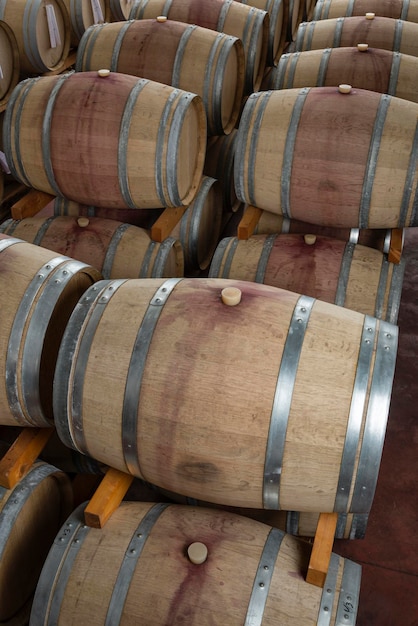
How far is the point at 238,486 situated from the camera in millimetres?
1970

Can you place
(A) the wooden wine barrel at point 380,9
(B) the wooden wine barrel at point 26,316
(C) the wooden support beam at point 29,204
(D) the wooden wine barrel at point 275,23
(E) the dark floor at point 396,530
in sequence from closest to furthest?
1. (B) the wooden wine barrel at point 26,316
2. (E) the dark floor at point 396,530
3. (C) the wooden support beam at point 29,204
4. (A) the wooden wine barrel at point 380,9
5. (D) the wooden wine barrel at point 275,23

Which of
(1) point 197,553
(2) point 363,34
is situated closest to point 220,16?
(2) point 363,34

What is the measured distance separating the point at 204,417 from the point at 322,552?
24.1 inches

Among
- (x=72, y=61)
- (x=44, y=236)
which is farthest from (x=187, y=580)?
(x=72, y=61)

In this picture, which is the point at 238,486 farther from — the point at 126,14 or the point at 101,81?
the point at 126,14

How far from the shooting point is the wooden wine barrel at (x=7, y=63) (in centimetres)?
395

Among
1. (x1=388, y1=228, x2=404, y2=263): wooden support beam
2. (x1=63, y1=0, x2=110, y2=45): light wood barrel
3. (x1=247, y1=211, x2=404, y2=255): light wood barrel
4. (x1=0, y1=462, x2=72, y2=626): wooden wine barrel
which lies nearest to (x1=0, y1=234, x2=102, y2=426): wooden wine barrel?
(x1=0, y1=462, x2=72, y2=626): wooden wine barrel

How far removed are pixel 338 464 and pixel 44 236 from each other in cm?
222

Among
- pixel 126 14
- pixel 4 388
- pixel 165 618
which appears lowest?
pixel 165 618

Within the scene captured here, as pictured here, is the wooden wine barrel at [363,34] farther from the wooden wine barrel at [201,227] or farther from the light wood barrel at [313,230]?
the light wood barrel at [313,230]

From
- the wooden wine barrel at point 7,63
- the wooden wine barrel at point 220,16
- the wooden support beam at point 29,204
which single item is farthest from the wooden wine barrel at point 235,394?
the wooden wine barrel at point 220,16

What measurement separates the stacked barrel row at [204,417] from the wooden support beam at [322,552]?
0.14 feet

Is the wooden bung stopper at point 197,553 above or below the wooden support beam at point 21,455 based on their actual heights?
above

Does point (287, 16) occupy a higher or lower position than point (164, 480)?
higher
